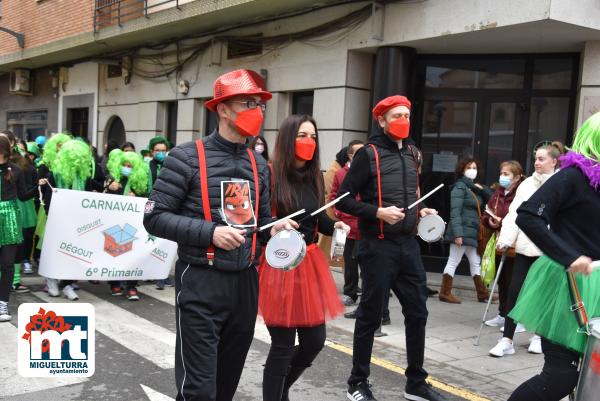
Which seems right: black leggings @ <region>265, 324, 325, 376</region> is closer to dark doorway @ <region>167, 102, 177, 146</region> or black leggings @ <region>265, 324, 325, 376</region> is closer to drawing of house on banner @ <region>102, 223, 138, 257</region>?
drawing of house on banner @ <region>102, 223, 138, 257</region>

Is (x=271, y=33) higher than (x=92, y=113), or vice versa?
(x=271, y=33)

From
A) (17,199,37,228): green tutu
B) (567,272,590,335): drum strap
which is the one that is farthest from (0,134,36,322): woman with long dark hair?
(567,272,590,335): drum strap

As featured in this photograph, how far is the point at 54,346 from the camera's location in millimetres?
3742

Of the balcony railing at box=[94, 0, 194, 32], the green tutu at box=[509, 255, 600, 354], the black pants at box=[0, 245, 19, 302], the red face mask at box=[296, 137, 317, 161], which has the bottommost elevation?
the black pants at box=[0, 245, 19, 302]

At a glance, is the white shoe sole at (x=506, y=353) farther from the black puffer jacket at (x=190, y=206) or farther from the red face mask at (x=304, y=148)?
the black puffer jacket at (x=190, y=206)

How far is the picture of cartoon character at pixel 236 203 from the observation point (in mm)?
2936

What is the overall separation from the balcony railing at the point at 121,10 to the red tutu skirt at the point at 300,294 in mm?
9748

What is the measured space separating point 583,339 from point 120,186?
6.00 meters

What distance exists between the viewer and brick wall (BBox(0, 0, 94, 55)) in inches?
600

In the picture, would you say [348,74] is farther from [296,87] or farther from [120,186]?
[120,186]

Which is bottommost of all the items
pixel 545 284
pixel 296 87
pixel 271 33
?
pixel 545 284

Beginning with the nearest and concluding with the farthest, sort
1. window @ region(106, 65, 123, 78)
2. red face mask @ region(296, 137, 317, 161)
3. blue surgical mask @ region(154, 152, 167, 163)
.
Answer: red face mask @ region(296, 137, 317, 161) < blue surgical mask @ region(154, 152, 167, 163) < window @ region(106, 65, 123, 78)

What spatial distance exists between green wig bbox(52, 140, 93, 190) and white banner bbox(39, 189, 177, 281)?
12.4 inches

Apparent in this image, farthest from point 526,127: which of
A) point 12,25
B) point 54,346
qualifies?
point 12,25
